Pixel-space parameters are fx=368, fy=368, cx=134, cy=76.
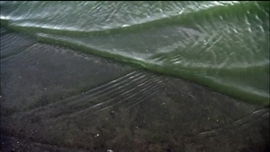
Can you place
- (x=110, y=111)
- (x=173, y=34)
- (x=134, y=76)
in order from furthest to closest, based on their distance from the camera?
(x=173, y=34) → (x=134, y=76) → (x=110, y=111)

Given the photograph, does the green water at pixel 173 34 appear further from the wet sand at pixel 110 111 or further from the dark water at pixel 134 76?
the wet sand at pixel 110 111

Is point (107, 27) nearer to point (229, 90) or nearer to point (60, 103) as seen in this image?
point (60, 103)

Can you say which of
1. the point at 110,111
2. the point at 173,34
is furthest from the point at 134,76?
the point at 173,34

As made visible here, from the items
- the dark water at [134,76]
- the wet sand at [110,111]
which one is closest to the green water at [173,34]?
the dark water at [134,76]

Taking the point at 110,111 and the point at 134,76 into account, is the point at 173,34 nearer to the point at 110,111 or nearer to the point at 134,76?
the point at 134,76

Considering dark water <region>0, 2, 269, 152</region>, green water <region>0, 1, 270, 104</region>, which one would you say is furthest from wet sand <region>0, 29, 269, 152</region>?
green water <region>0, 1, 270, 104</region>

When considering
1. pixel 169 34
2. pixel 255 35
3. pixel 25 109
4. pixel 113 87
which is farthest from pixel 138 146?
pixel 255 35
